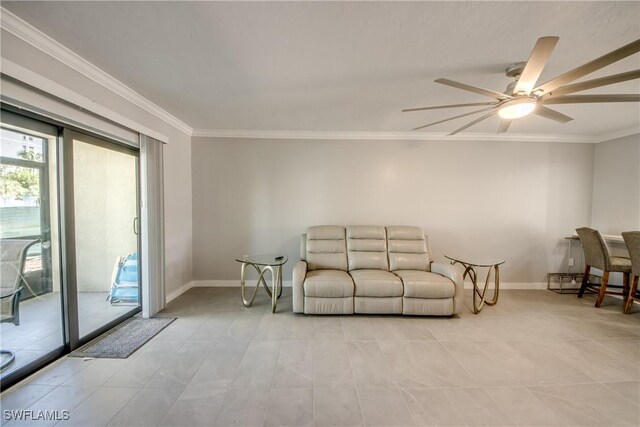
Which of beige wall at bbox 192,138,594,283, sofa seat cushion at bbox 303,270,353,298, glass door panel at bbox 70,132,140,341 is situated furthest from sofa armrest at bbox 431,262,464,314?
glass door panel at bbox 70,132,140,341

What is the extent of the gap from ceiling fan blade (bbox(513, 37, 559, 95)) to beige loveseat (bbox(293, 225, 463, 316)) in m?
2.05

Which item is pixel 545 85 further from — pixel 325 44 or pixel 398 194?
pixel 398 194

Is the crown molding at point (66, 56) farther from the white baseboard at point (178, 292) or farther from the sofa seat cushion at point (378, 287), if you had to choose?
the sofa seat cushion at point (378, 287)

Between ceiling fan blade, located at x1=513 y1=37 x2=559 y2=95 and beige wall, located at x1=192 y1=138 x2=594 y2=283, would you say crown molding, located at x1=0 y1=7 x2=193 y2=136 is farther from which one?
ceiling fan blade, located at x1=513 y1=37 x2=559 y2=95

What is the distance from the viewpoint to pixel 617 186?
3.55 meters

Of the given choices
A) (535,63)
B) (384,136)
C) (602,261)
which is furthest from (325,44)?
(602,261)

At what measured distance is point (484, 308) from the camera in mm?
3113

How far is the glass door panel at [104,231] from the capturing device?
7.51ft

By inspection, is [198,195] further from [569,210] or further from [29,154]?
[569,210]

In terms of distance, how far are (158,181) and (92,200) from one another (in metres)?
0.62

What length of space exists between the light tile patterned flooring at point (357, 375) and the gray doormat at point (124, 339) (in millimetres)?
94

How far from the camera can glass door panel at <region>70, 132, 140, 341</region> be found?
2289 mm

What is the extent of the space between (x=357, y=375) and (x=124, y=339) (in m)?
2.24

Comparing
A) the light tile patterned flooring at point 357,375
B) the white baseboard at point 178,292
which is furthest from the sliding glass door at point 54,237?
the white baseboard at point 178,292
